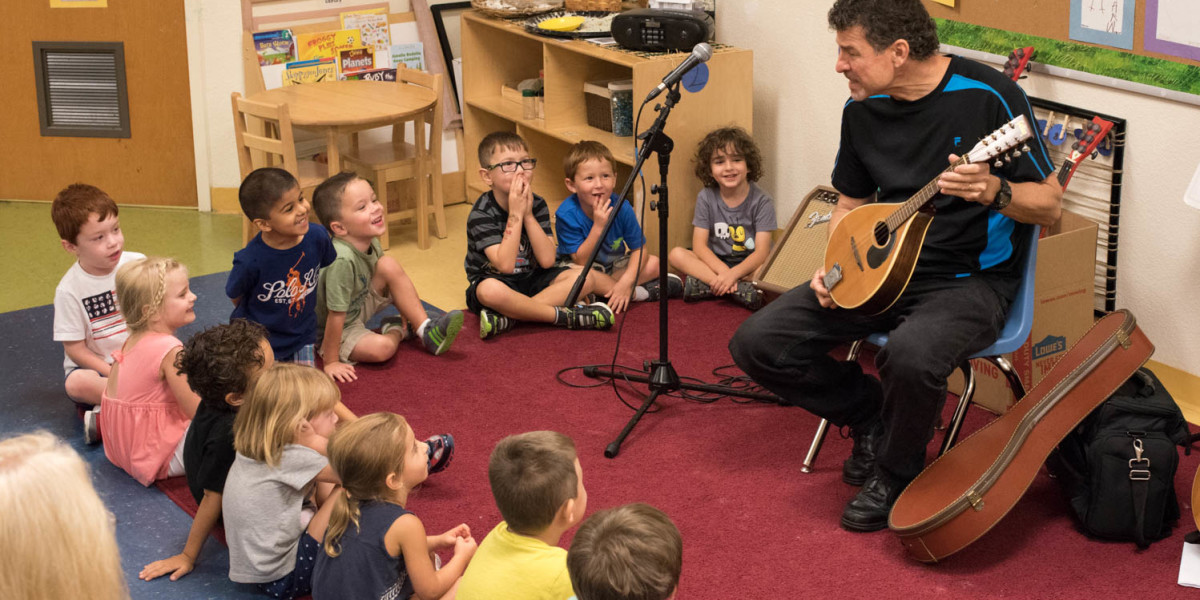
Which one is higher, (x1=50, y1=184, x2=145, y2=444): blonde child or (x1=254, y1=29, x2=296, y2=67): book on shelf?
(x1=254, y1=29, x2=296, y2=67): book on shelf

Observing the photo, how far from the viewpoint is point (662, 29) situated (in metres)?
4.31

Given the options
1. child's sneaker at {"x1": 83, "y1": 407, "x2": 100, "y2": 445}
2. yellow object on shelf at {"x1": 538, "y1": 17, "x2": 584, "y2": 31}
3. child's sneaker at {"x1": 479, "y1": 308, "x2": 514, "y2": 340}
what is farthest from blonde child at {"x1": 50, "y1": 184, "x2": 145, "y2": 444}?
yellow object on shelf at {"x1": 538, "y1": 17, "x2": 584, "y2": 31}

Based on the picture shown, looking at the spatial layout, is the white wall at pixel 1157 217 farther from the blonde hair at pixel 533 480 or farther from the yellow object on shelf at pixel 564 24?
the blonde hair at pixel 533 480

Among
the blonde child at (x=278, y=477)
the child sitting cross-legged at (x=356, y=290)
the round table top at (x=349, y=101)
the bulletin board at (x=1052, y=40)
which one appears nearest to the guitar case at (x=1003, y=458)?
the bulletin board at (x=1052, y=40)

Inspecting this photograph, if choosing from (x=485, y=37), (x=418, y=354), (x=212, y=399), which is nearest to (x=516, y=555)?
(x=212, y=399)

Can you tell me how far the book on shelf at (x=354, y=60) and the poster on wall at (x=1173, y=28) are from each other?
335 cm

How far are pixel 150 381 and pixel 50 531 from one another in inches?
72.6

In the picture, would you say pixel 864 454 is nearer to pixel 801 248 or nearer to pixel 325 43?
pixel 801 248

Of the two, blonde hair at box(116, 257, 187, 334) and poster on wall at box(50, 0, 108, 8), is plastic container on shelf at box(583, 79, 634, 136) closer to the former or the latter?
blonde hair at box(116, 257, 187, 334)

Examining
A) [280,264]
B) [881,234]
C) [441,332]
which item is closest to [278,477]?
[280,264]

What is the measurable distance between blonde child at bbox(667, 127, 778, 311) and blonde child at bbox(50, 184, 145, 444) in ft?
6.45

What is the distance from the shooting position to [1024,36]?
11.6 feet

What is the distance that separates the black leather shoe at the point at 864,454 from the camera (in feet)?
9.89

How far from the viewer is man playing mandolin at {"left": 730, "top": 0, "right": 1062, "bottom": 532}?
8.82 feet
